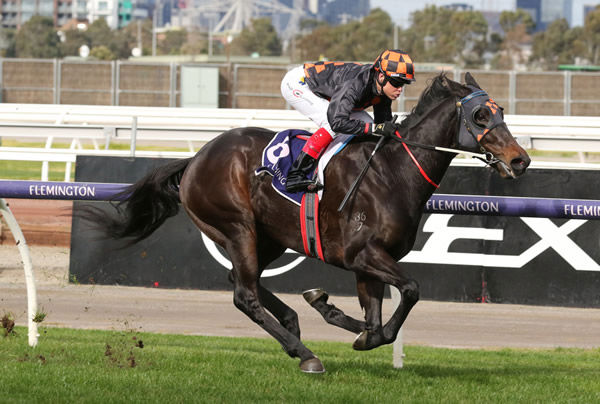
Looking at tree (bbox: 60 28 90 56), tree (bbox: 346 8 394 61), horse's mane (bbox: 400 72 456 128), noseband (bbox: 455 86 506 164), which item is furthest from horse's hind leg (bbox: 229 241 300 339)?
tree (bbox: 60 28 90 56)

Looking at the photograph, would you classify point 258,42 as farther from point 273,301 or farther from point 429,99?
point 429,99

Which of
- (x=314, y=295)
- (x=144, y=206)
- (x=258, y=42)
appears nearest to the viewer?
(x=314, y=295)

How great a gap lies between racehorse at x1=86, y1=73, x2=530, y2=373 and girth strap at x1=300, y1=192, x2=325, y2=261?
4 cm

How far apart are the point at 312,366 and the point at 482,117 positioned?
171 centimetres

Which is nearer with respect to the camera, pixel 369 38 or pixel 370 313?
pixel 370 313

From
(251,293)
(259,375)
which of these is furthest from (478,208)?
(259,375)

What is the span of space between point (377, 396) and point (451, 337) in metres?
3.13

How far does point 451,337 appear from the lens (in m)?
7.94

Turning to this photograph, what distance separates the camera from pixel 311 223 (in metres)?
5.57

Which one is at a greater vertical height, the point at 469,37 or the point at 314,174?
the point at 469,37

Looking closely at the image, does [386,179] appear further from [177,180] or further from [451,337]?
[451,337]

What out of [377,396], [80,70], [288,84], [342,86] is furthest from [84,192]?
[80,70]

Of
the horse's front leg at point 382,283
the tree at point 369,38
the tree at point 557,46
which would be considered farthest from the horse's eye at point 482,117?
the tree at point 557,46

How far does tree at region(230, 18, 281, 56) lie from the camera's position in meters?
133
